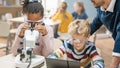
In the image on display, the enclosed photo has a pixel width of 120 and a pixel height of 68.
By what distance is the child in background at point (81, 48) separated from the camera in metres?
1.57

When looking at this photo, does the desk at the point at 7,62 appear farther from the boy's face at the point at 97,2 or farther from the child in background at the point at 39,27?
the boy's face at the point at 97,2

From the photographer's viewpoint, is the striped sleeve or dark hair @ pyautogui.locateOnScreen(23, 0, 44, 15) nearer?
the striped sleeve

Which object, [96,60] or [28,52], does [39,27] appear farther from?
[96,60]

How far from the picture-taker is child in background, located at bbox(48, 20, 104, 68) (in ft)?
5.14

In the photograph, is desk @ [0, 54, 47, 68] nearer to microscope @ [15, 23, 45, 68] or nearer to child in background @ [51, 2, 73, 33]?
microscope @ [15, 23, 45, 68]

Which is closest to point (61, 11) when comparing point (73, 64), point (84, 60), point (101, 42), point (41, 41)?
point (101, 42)

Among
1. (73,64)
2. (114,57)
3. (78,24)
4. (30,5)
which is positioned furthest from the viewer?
(30,5)

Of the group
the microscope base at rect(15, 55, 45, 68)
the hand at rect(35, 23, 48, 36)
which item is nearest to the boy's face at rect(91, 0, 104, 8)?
the hand at rect(35, 23, 48, 36)

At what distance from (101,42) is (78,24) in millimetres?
4565

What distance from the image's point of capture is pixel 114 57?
57.1 inches

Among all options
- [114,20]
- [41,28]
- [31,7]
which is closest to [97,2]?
[114,20]

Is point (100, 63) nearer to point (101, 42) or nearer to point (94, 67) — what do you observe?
point (94, 67)

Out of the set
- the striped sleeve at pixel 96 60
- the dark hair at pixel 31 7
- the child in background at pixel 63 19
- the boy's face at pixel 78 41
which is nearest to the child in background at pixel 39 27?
the dark hair at pixel 31 7

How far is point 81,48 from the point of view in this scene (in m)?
1.62
